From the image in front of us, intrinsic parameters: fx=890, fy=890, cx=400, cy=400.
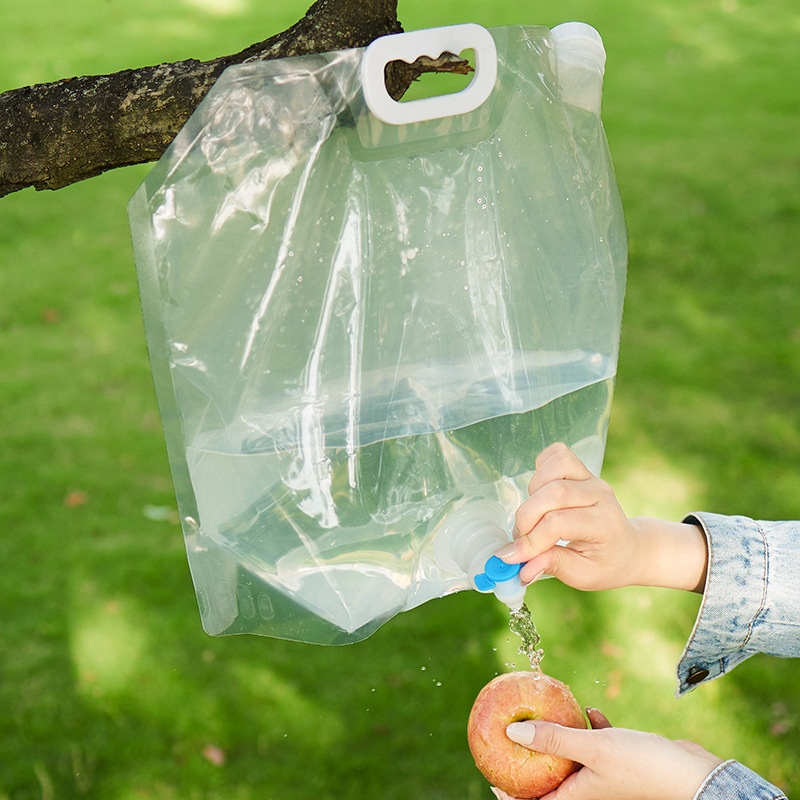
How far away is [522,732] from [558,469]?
401 millimetres

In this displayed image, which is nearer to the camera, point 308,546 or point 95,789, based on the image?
point 308,546

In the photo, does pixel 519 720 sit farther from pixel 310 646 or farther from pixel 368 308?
pixel 310 646

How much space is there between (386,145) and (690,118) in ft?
17.0

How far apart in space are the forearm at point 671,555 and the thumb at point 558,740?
221 millimetres

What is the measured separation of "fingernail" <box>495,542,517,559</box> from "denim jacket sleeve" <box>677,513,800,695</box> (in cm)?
45

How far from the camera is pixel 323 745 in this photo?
2051mm

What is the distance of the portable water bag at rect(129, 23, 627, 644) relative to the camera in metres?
0.86

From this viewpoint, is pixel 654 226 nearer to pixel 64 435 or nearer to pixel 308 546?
pixel 64 435

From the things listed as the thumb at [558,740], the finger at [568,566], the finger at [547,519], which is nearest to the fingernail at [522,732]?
the thumb at [558,740]

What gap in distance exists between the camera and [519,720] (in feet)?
4.04

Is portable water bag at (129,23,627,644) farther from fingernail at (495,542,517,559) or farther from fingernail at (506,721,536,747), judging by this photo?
fingernail at (506,721,536,747)

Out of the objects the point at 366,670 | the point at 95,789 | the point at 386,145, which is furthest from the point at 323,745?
the point at 386,145

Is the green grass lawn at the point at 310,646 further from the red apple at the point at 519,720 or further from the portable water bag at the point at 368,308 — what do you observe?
the portable water bag at the point at 368,308

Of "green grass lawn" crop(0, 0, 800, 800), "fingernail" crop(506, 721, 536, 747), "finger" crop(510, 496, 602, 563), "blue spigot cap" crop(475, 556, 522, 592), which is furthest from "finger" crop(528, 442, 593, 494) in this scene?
"green grass lawn" crop(0, 0, 800, 800)
